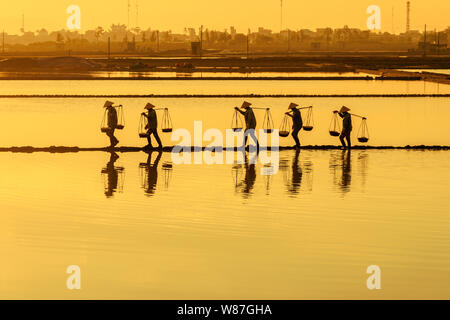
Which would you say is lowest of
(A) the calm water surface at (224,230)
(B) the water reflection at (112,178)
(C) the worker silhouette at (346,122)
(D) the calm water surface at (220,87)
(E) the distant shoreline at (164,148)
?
(A) the calm water surface at (224,230)

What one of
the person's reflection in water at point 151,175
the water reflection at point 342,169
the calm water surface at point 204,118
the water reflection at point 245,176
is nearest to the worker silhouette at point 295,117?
the water reflection at point 342,169

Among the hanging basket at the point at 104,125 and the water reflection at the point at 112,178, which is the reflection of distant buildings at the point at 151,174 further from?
the hanging basket at the point at 104,125

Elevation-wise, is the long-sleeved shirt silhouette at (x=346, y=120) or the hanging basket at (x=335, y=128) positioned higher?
the long-sleeved shirt silhouette at (x=346, y=120)

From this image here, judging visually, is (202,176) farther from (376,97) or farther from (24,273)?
(376,97)

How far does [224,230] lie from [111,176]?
6.77m

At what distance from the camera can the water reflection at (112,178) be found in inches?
744

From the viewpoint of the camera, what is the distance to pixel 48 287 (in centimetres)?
1135

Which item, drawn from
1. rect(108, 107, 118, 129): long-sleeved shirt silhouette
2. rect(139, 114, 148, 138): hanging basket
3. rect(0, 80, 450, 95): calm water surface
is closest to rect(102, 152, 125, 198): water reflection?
rect(139, 114, 148, 138): hanging basket

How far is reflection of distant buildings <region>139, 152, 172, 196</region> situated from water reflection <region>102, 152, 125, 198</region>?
0.47m

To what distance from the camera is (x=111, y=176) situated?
20922 mm

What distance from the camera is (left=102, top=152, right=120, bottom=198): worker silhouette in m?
18.8

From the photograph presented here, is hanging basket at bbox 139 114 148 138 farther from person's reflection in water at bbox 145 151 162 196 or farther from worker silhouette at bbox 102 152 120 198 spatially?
worker silhouette at bbox 102 152 120 198
